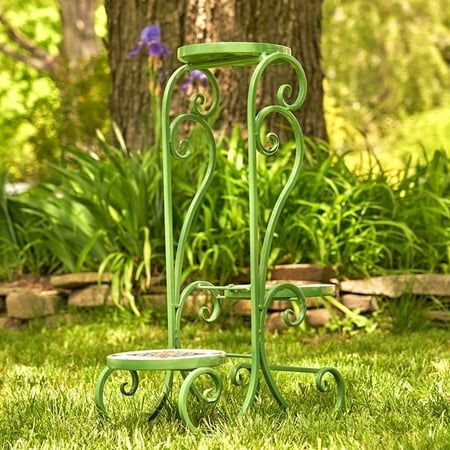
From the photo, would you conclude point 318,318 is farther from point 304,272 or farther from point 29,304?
point 29,304

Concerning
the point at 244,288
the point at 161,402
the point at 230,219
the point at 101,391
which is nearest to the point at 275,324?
the point at 230,219

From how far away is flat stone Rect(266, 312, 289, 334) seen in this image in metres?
6.04

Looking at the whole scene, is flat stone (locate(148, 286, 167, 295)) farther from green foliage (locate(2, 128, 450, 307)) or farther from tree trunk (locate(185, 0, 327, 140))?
tree trunk (locate(185, 0, 327, 140))

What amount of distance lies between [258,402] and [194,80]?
358 centimetres

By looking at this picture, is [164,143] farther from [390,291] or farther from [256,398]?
[390,291]

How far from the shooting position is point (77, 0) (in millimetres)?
15594

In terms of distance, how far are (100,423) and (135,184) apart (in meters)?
3.06

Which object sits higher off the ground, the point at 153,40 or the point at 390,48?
the point at 390,48

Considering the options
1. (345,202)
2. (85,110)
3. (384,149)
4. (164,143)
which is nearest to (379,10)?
(384,149)

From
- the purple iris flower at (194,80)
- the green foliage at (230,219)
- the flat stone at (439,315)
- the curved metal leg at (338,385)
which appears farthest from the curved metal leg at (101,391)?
the purple iris flower at (194,80)

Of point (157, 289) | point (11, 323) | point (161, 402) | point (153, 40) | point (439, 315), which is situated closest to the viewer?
point (161, 402)

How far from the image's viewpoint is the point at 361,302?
605cm

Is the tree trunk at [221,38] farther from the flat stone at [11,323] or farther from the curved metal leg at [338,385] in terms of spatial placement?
the curved metal leg at [338,385]

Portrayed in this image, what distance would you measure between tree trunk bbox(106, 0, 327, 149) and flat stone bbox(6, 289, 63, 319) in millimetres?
1125
